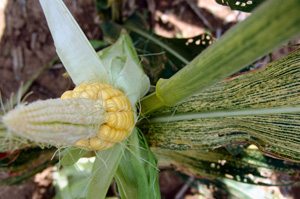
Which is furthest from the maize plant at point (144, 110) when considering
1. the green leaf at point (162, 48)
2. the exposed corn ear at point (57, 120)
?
the green leaf at point (162, 48)

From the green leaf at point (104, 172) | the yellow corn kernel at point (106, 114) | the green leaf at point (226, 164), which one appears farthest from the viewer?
the green leaf at point (226, 164)

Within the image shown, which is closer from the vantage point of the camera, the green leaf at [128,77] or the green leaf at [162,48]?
the green leaf at [128,77]

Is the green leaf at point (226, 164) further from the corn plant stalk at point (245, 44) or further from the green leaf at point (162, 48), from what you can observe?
the corn plant stalk at point (245, 44)

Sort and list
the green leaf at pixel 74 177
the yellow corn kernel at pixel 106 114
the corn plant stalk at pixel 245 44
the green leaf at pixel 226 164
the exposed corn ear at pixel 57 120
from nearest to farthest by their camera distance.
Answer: the corn plant stalk at pixel 245 44 < the exposed corn ear at pixel 57 120 < the yellow corn kernel at pixel 106 114 < the green leaf at pixel 74 177 < the green leaf at pixel 226 164

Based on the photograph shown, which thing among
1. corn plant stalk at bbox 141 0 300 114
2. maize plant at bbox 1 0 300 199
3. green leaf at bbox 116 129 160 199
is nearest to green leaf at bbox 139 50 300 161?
maize plant at bbox 1 0 300 199

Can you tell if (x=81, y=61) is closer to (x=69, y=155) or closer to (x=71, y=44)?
(x=71, y=44)

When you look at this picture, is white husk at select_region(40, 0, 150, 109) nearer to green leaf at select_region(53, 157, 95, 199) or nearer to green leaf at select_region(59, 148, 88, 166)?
green leaf at select_region(59, 148, 88, 166)

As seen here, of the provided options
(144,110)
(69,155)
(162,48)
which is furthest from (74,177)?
(162,48)

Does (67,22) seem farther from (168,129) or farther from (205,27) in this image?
(205,27)
